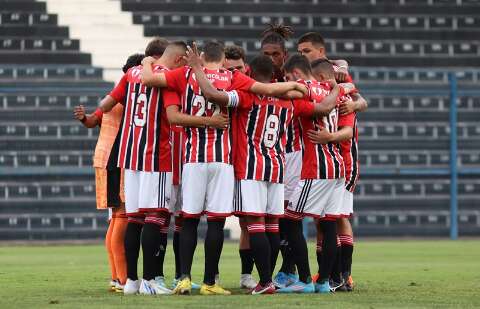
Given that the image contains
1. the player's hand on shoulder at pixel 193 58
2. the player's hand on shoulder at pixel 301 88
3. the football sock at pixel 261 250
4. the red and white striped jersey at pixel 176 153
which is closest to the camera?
the player's hand on shoulder at pixel 193 58

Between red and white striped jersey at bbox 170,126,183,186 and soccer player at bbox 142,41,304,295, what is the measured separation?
195 mm

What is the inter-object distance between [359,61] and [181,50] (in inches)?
437

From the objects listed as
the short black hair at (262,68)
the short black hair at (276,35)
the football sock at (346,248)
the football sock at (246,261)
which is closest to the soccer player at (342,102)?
the football sock at (346,248)

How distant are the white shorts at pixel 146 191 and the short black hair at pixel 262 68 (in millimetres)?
689

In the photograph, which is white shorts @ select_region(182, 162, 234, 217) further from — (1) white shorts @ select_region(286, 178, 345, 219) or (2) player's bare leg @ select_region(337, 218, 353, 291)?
(2) player's bare leg @ select_region(337, 218, 353, 291)

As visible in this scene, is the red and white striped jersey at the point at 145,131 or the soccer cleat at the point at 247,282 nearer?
the red and white striped jersey at the point at 145,131

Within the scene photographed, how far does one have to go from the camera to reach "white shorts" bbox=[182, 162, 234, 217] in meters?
6.41

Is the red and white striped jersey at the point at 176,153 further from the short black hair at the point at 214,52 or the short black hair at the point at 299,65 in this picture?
the short black hair at the point at 299,65

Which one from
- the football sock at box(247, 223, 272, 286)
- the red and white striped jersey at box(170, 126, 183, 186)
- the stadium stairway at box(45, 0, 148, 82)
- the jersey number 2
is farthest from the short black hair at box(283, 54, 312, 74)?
the stadium stairway at box(45, 0, 148, 82)

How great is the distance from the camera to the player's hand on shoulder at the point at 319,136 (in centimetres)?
686

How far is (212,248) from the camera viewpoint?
6477mm

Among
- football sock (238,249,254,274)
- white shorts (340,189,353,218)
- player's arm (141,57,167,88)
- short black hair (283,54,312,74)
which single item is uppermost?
short black hair (283,54,312,74)

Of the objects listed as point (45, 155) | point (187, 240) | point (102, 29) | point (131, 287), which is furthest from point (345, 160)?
point (102, 29)

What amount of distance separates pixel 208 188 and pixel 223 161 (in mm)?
154
